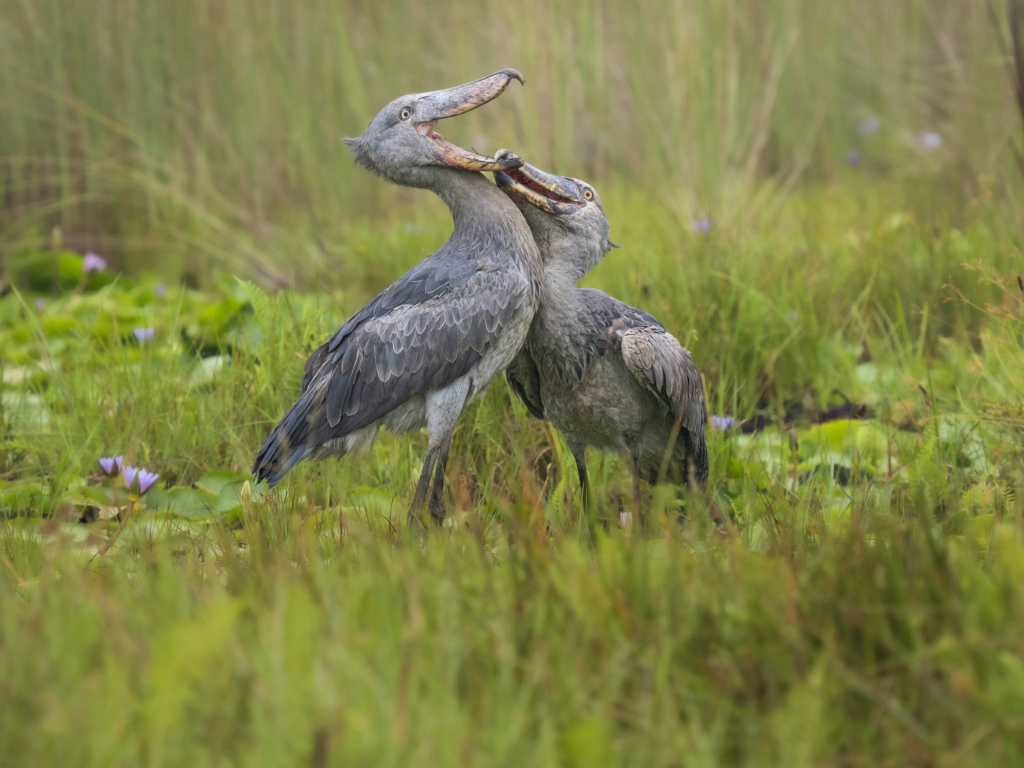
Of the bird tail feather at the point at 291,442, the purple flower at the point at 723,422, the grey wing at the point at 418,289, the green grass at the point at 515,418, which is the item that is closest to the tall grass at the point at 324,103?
the green grass at the point at 515,418

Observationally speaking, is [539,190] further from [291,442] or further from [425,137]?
[291,442]

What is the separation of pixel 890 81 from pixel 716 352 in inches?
190

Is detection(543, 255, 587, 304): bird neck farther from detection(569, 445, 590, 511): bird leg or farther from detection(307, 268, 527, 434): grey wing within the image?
detection(569, 445, 590, 511): bird leg

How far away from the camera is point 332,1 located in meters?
6.04

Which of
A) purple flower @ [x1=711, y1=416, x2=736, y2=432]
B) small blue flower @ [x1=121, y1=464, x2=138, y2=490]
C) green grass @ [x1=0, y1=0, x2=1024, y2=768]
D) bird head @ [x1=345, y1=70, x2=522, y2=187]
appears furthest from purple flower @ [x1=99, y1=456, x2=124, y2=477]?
purple flower @ [x1=711, y1=416, x2=736, y2=432]

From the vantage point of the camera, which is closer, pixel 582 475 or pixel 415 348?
pixel 415 348

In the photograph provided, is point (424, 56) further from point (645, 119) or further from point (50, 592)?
point (50, 592)

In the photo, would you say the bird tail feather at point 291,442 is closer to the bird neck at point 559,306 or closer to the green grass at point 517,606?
the green grass at point 517,606

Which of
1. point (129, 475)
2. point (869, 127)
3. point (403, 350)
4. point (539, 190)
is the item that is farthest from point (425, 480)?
point (869, 127)

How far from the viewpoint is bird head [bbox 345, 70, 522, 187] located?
2762mm

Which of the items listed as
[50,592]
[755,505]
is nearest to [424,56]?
[755,505]

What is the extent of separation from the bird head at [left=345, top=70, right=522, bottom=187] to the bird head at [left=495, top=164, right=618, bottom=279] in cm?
12

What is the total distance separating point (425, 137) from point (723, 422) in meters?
1.40

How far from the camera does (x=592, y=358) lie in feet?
9.32
